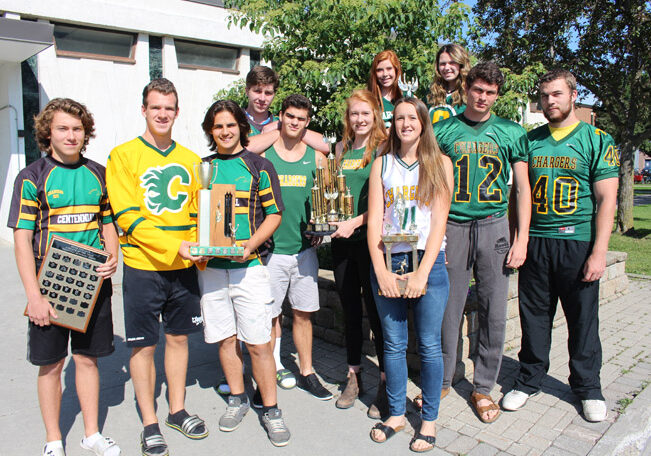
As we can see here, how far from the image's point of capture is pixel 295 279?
3.90 metres

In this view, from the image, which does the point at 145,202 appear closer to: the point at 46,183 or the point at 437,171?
the point at 46,183

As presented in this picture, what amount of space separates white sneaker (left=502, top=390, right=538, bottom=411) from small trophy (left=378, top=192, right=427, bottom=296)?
127 centimetres

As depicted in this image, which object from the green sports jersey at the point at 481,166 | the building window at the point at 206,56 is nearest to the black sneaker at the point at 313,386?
the green sports jersey at the point at 481,166

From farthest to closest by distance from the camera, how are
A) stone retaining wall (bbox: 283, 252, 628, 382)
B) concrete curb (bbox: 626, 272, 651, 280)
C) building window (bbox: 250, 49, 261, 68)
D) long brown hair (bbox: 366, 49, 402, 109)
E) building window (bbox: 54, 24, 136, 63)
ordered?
building window (bbox: 250, 49, 261, 68) < building window (bbox: 54, 24, 136, 63) < concrete curb (bbox: 626, 272, 651, 280) < stone retaining wall (bbox: 283, 252, 628, 382) < long brown hair (bbox: 366, 49, 402, 109)

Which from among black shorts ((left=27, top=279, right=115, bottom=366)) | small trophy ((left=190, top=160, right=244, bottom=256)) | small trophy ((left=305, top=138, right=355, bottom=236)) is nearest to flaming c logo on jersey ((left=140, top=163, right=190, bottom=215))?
small trophy ((left=190, top=160, right=244, bottom=256))

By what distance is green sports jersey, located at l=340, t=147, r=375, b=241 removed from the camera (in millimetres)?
3634

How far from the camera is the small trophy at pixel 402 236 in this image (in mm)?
2979

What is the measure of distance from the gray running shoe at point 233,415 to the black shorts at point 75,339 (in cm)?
90

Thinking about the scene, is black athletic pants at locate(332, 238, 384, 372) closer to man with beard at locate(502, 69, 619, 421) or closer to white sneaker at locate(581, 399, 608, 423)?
man with beard at locate(502, 69, 619, 421)

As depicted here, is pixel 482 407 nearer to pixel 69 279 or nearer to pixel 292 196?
pixel 292 196

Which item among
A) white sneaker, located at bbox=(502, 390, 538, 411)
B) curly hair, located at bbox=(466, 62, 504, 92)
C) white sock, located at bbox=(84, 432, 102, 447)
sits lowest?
white sock, located at bbox=(84, 432, 102, 447)

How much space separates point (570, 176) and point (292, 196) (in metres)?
1.99

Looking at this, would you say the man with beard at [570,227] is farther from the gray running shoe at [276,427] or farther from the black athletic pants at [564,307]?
the gray running shoe at [276,427]

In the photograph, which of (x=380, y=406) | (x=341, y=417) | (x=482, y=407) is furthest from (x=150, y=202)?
(x=482, y=407)
